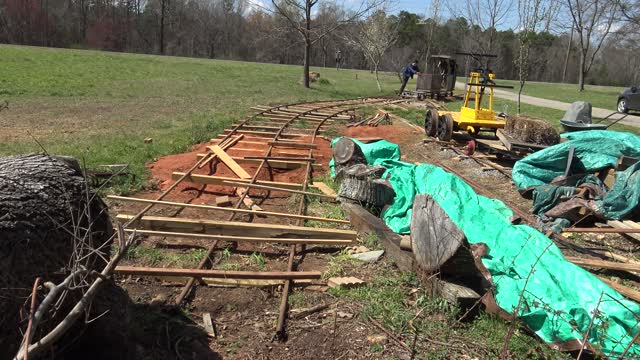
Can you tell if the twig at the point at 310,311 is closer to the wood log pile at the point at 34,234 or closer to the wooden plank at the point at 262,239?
the wooden plank at the point at 262,239

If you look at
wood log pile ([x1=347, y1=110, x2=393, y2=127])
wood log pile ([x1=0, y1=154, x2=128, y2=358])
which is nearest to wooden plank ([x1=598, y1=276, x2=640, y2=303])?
wood log pile ([x1=0, y1=154, x2=128, y2=358])

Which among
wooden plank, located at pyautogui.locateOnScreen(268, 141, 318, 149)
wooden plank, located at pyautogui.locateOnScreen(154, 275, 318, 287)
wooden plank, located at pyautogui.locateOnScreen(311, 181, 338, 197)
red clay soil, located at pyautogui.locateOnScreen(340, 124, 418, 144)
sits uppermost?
red clay soil, located at pyautogui.locateOnScreen(340, 124, 418, 144)

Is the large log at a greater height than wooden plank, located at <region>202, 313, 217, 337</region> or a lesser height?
greater

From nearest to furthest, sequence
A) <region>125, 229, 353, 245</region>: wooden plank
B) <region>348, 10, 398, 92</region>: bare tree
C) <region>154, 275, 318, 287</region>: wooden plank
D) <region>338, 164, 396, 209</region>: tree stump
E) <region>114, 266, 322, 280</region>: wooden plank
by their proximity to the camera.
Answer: <region>114, 266, 322, 280</region>: wooden plank, <region>154, 275, 318, 287</region>: wooden plank, <region>125, 229, 353, 245</region>: wooden plank, <region>338, 164, 396, 209</region>: tree stump, <region>348, 10, 398, 92</region>: bare tree

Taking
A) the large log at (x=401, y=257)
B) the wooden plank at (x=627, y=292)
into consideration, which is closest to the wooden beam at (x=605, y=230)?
the wooden plank at (x=627, y=292)

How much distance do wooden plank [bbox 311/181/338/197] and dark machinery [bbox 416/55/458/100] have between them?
1838 cm

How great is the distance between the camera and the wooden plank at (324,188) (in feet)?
27.4

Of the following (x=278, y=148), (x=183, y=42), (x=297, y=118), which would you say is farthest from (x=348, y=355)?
(x=183, y=42)

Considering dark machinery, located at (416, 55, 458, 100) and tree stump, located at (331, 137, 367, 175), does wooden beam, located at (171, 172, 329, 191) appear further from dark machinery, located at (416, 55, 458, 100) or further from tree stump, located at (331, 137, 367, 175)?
dark machinery, located at (416, 55, 458, 100)

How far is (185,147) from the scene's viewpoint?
37.3 feet

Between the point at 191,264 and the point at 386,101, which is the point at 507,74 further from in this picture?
the point at 191,264

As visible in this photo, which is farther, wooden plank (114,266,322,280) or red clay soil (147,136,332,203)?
red clay soil (147,136,332,203)

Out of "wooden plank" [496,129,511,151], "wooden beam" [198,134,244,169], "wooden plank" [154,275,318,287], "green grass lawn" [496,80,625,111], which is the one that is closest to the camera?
"wooden plank" [154,275,318,287]

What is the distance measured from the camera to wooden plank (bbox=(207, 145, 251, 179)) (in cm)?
904
